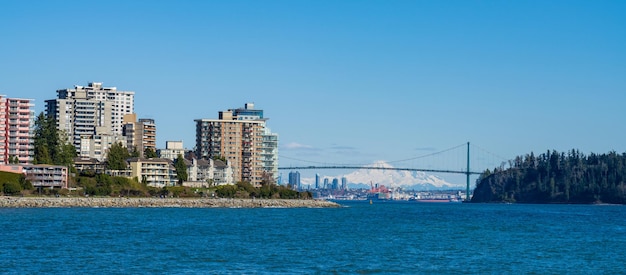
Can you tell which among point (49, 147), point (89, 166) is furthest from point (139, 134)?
point (49, 147)

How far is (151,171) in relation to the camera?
15325 cm

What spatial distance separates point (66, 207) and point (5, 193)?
34.6 feet

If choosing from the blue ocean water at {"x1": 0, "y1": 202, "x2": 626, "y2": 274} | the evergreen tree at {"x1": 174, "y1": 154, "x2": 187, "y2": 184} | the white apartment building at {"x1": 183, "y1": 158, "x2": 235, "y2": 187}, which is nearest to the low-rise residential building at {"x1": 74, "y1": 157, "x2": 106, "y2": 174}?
the evergreen tree at {"x1": 174, "y1": 154, "x2": 187, "y2": 184}

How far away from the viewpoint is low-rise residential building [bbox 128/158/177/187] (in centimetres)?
15262

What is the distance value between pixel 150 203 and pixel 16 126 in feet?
103

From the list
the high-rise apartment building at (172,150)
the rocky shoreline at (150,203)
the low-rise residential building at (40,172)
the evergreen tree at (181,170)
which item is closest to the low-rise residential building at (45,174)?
the low-rise residential building at (40,172)

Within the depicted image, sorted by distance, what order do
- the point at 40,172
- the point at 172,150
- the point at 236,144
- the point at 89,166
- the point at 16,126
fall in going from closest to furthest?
the point at 40,172 < the point at 16,126 < the point at 89,166 < the point at 236,144 < the point at 172,150

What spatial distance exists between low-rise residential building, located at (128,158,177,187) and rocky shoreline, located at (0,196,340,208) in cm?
1623

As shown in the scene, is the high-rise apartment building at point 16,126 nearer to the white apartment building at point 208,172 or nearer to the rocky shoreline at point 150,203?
the rocky shoreline at point 150,203

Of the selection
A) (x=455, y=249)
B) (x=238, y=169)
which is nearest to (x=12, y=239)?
(x=455, y=249)

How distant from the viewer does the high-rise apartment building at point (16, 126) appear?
14238 cm

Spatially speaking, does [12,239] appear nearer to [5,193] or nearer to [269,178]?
[5,193]

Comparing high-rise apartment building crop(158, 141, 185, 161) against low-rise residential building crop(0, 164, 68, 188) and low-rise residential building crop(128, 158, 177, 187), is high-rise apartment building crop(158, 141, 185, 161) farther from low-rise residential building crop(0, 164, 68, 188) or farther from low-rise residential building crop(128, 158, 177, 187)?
low-rise residential building crop(0, 164, 68, 188)

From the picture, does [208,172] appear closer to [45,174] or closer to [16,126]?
[16,126]
